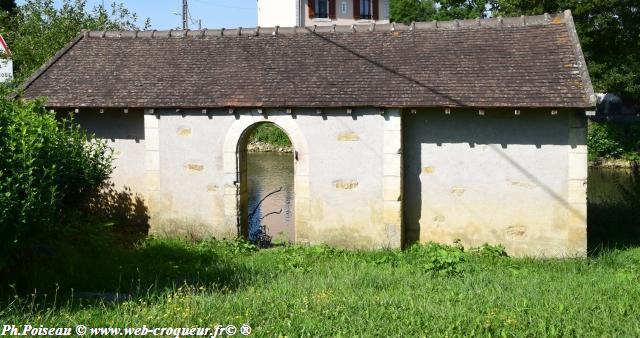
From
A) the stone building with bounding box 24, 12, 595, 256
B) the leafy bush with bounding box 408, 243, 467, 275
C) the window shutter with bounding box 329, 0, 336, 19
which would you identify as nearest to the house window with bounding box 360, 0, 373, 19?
the window shutter with bounding box 329, 0, 336, 19

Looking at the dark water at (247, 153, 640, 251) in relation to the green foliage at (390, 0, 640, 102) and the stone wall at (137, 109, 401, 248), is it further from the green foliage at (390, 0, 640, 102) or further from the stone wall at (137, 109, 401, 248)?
the green foliage at (390, 0, 640, 102)

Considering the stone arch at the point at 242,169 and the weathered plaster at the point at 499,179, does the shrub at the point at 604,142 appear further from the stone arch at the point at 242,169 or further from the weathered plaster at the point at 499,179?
the stone arch at the point at 242,169

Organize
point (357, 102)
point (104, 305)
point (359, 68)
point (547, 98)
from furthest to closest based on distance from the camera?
point (359, 68) < point (357, 102) < point (547, 98) < point (104, 305)

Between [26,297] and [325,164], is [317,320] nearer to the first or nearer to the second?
[26,297]

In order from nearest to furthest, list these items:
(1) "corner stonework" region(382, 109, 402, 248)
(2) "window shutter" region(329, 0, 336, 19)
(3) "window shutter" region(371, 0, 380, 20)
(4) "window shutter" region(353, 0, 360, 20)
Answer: (1) "corner stonework" region(382, 109, 402, 248) < (2) "window shutter" region(329, 0, 336, 19) < (4) "window shutter" region(353, 0, 360, 20) < (3) "window shutter" region(371, 0, 380, 20)

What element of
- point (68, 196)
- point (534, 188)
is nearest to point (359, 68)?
point (534, 188)

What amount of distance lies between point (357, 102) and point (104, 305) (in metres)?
5.77

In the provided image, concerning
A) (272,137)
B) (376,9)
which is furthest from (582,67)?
(376,9)

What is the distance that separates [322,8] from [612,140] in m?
17.6

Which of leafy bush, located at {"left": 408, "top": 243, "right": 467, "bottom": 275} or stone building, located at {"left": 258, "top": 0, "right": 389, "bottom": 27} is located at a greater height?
stone building, located at {"left": 258, "top": 0, "right": 389, "bottom": 27}

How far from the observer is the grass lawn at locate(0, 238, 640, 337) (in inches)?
222

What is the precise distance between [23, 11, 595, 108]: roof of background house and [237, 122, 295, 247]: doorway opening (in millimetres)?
1051

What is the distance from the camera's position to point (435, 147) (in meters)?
10.9

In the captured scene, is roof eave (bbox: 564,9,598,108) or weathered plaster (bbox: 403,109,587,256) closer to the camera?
roof eave (bbox: 564,9,598,108)
